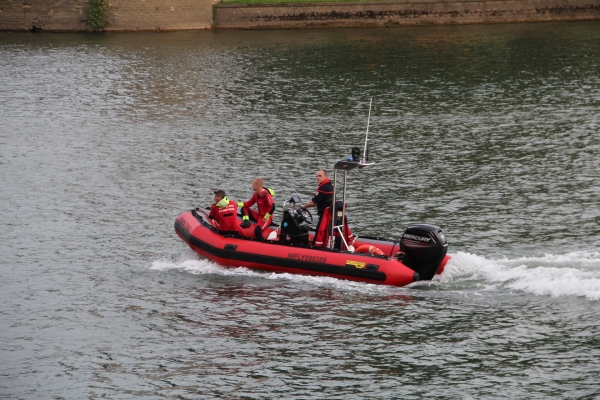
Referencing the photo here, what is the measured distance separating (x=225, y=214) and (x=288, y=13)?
120 ft

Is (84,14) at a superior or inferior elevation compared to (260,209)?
superior

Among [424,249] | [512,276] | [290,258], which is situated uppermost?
[424,249]

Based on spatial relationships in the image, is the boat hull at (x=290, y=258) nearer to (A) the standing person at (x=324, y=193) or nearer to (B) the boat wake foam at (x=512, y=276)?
(B) the boat wake foam at (x=512, y=276)

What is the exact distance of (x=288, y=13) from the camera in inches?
2064

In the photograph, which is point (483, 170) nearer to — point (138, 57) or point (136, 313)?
point (136, 313)

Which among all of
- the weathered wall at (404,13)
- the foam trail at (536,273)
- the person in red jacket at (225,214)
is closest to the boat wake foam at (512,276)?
the foam trail at (536,273)

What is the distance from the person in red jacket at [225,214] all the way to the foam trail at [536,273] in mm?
4507

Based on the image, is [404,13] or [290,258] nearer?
[290,258]

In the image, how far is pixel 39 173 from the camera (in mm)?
25922

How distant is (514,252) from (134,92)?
22.9m

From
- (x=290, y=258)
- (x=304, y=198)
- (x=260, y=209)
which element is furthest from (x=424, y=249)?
(x=304, y=198)

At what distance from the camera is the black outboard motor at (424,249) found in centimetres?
1600

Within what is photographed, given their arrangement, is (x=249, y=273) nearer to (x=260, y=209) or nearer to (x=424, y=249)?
(x=260, y=209)

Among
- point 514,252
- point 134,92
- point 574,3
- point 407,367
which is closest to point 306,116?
point 134,92
